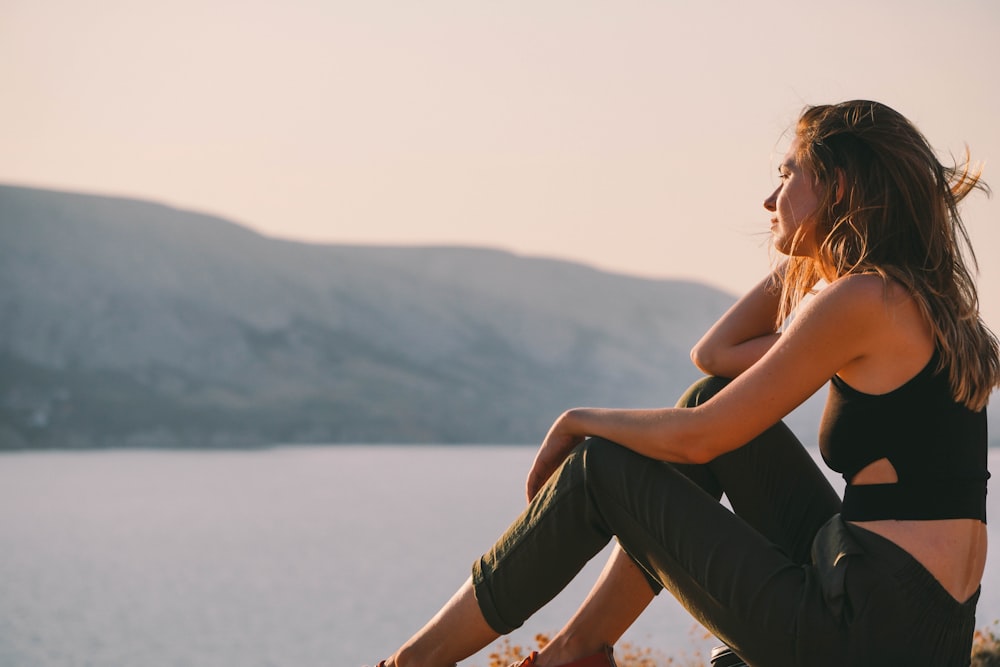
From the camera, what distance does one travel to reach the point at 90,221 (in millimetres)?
65750

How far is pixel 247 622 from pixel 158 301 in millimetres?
52108

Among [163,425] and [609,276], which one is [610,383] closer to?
[609,276]

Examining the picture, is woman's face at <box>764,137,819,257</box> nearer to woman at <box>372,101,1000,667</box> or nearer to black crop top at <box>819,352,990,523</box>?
woman at <box>372,101,1000,667</box>

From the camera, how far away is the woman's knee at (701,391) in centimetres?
246

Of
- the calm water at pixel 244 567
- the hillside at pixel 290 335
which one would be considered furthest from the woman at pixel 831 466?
the hillside at pixel 290 335

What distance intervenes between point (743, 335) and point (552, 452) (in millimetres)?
571

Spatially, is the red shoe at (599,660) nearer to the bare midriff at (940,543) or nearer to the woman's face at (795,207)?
the bare midriff at (940,543)

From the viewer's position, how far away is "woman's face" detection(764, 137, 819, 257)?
2.32 metres

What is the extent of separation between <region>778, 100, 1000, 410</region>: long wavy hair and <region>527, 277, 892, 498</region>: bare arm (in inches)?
3.6

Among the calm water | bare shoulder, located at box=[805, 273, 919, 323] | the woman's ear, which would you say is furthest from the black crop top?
the calm water

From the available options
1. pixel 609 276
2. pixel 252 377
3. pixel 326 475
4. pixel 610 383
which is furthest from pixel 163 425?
pixel 609 276

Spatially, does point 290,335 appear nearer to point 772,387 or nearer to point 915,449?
point 772,387

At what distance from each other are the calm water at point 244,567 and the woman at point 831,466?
14.8 feet

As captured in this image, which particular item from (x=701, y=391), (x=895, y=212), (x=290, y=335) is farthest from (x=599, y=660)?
(x=290, y=335)
